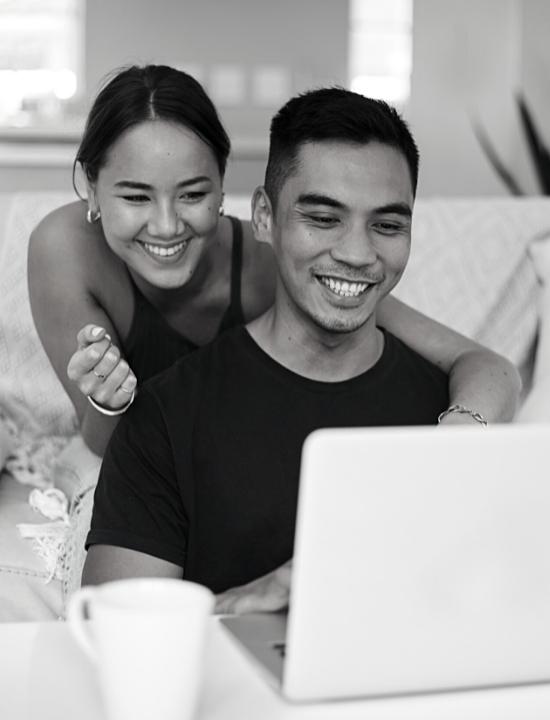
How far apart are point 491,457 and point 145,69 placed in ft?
3.90

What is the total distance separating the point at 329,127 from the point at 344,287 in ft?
0.68

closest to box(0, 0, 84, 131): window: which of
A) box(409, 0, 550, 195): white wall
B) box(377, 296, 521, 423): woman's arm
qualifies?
box(409, 0, 550, 195): white wall

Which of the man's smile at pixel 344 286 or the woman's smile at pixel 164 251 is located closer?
the man's smile at pixel 344 286

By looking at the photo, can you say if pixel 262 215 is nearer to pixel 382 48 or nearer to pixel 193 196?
pixel 193 196

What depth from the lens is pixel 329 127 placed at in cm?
145

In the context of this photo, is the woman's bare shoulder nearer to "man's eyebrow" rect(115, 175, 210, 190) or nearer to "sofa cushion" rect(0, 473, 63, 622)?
"man's eyebrow" rect(115, 175, 210, 190)

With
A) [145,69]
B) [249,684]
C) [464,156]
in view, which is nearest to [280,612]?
[249,684]

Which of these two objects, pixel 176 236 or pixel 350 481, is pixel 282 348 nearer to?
pixel 176 236

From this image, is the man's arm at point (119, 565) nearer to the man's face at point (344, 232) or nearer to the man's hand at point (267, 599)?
the man's hand at point (267, 599)

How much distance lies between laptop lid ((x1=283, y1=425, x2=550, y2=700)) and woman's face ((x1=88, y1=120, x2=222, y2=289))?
97 centimetres

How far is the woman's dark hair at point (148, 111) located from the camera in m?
1.70

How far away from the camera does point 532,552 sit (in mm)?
795

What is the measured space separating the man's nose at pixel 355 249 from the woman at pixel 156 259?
226 mm

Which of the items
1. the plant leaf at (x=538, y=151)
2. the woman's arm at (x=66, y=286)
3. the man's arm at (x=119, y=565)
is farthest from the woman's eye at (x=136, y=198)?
the plant leaf at (x=538, y=151)
